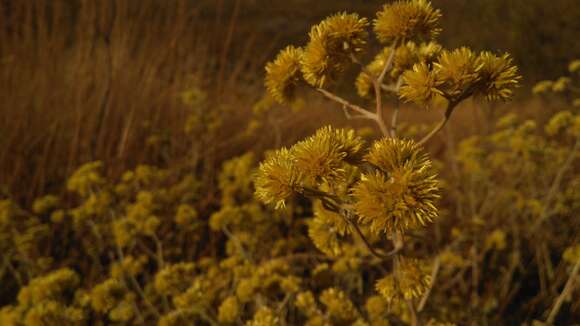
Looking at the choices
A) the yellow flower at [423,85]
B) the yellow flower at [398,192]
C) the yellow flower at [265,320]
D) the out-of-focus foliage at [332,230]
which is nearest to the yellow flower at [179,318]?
the out-of-focus foliage at [332,230]

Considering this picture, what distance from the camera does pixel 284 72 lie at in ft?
4.04

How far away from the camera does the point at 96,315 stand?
1.69 meters

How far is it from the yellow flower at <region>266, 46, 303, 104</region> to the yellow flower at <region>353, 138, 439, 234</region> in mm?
482

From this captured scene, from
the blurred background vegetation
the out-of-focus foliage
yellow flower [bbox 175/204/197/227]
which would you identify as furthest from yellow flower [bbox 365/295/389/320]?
the blurred background vegetation

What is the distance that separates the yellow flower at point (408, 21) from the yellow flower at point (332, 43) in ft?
0.19

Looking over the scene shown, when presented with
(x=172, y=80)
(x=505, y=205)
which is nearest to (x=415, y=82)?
(x=505, y=205)

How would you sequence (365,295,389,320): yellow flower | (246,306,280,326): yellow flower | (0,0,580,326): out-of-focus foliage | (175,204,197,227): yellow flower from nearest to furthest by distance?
1. (0,0,580,326): out-of-focus foliage
2. (246,306,280,326): yellow flower
3. (365,295,389,320): yellow flower
4. (175,204,197,227): yellow flower

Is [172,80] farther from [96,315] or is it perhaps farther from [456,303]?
[456,303]

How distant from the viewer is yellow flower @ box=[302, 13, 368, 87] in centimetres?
111

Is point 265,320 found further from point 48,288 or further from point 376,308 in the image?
point 48,288

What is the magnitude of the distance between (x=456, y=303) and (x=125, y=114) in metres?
2.88

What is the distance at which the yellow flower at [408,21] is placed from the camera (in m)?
1.09

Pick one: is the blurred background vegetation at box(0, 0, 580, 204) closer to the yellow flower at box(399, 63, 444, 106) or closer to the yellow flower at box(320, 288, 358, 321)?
the yellow flower at box(320, 288, 358, 321)

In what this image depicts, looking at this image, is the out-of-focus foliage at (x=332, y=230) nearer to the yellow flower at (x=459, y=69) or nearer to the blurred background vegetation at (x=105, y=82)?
the yellow flower at (x=459, y=69)
